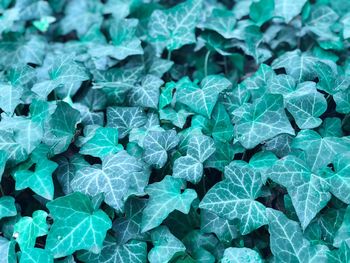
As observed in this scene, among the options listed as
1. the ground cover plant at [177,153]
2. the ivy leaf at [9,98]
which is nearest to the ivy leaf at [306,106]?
the ground cover plant at [177,153]

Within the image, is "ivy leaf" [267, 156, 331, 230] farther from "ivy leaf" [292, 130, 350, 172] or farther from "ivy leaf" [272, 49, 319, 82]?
"ivy leaf" [272, 49, 319, 82]

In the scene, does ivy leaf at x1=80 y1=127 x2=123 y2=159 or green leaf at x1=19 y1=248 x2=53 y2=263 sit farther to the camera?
ivy leaf at x1=80 y1=127 x2=123 y2=159

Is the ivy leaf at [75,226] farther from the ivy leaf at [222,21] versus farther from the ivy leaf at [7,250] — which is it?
the ivy leaf at [222,21]

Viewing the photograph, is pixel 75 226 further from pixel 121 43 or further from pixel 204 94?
pixel 121 43

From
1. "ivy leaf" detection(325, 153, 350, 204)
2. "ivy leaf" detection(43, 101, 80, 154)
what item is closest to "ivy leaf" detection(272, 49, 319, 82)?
"ivy leaf" detection(325, 153, 350, 204)

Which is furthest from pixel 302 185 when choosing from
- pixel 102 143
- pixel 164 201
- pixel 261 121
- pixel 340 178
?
pixel 102 143
